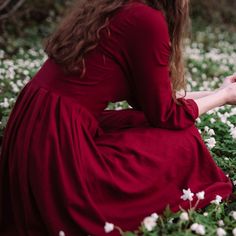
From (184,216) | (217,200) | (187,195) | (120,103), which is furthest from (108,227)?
(120,103)

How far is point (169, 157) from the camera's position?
2.53m

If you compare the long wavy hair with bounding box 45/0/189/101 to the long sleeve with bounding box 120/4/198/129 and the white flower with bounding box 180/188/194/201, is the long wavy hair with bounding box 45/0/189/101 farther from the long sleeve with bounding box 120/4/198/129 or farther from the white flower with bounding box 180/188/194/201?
the white flower with bounding box 180/188/194/201

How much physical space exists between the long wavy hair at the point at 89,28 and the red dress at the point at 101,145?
43mm

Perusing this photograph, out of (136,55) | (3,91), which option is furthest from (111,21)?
(3,91)

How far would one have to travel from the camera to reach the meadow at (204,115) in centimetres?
241

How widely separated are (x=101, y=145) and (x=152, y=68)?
1.40 ft

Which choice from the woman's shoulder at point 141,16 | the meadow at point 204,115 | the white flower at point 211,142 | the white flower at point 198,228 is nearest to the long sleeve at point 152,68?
the woman's shoulder at point 141,16

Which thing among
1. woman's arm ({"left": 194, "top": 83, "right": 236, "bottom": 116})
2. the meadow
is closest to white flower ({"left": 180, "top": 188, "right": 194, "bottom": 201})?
the meadow

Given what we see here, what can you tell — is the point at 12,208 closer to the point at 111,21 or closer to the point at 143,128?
the point at 143,128

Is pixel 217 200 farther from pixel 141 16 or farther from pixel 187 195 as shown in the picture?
pixel 141 16

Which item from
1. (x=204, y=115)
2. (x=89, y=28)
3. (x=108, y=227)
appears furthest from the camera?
(x=204, y=115)

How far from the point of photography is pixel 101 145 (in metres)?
2.52

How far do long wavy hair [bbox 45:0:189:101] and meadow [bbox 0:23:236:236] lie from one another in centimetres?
60

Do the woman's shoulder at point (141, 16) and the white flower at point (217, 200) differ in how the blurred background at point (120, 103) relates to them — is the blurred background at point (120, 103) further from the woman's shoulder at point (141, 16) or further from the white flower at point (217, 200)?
the woman's shoulder at point (141, 16)
